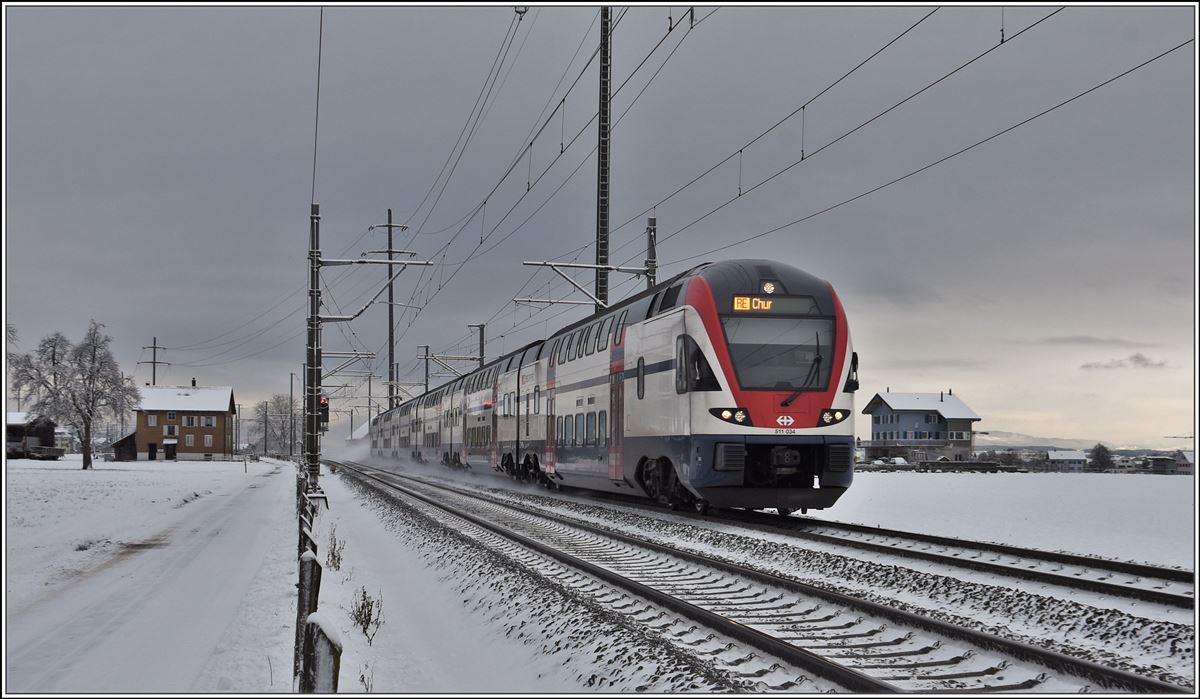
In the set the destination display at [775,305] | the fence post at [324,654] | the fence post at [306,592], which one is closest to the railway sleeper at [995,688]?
the fence post at [324,654]

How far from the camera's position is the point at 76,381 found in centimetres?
7781

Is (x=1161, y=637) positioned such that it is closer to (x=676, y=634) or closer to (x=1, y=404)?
(x=676, y=634)

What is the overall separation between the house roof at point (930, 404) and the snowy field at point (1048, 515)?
6143cm

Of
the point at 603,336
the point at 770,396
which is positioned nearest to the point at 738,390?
the point at 770,396

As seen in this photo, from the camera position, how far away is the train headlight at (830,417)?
17.4 metres

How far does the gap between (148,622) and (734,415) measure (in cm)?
Answer: 954

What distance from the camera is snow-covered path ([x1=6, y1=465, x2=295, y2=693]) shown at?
9016 mm

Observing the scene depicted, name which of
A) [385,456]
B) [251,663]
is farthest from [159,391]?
[251,663]

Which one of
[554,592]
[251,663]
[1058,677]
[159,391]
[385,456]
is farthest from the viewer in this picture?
[159,391]

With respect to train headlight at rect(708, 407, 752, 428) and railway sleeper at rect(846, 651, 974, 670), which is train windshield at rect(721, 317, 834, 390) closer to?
train headlight at rect(708, 407, 752, 428)

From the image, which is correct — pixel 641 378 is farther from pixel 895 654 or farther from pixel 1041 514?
pixel 895 654

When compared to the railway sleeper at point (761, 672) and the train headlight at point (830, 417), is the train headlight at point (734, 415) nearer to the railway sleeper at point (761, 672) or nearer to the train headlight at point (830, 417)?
the train headlight at point (830, 417)

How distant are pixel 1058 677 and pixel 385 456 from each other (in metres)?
77.6

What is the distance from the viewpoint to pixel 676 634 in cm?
843
